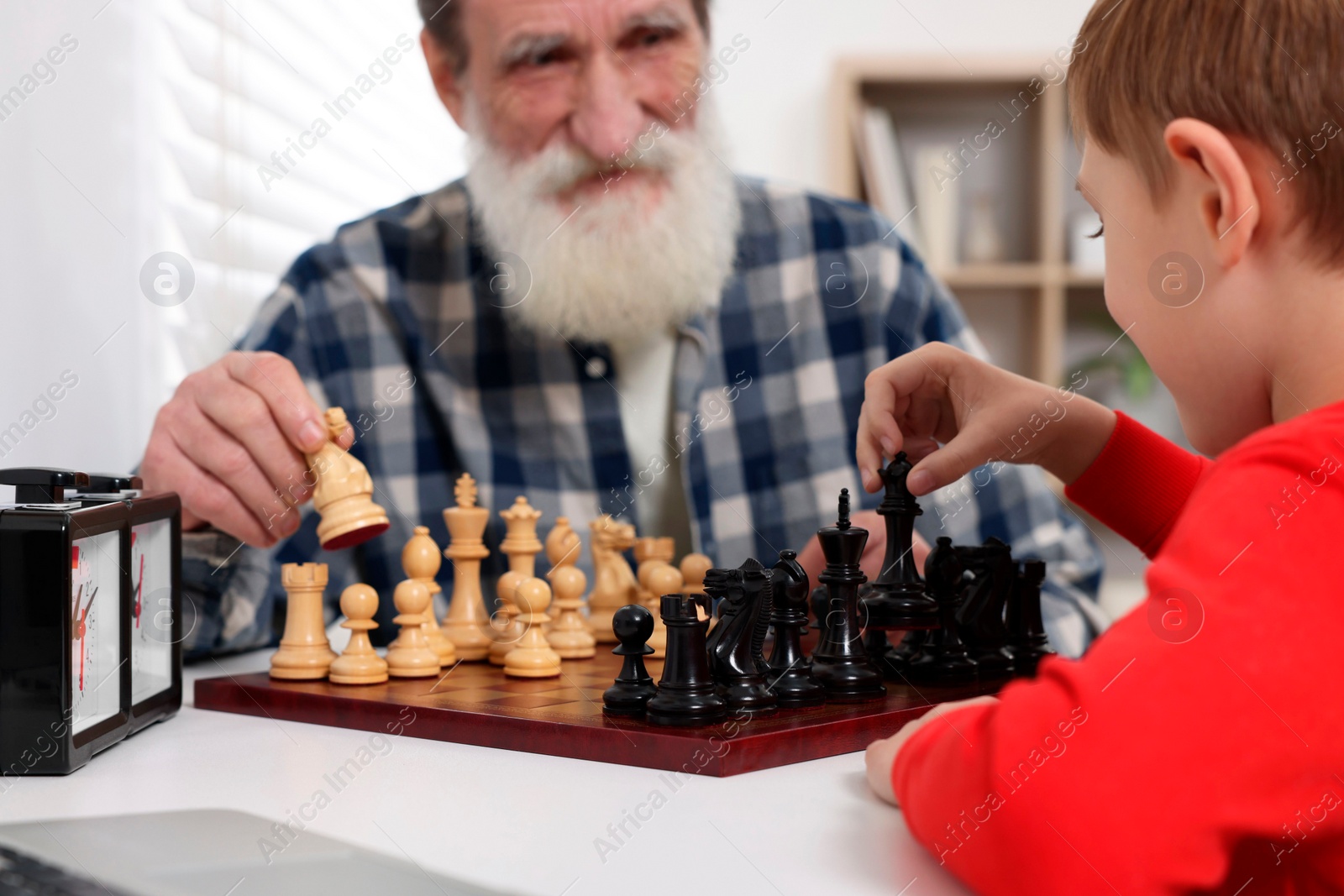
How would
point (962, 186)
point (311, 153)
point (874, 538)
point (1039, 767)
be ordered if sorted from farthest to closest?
point (962, 186), point (311, 153), point (874, 538), point (1039, 767)

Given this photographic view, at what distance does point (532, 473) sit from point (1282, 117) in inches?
49.6

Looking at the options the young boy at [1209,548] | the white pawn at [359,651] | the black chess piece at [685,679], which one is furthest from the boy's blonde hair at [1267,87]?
the white pawn at [359,651]

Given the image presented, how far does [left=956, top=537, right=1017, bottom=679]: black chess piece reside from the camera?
3.20 feet

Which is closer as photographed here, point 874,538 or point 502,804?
point 502,804

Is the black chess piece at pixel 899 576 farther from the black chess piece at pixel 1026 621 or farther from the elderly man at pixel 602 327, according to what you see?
the elderly man at pixel 602 327

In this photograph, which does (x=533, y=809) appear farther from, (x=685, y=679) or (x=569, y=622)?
(x=569, y=622)

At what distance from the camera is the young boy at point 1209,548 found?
53 centimetres

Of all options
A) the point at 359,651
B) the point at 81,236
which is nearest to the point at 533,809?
the point at 359,651

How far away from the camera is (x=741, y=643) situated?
84cm

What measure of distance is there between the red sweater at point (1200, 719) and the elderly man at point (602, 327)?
1.09 metres

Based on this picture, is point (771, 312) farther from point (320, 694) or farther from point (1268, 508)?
point (1268, 508)

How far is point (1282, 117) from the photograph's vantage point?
2.17 ft

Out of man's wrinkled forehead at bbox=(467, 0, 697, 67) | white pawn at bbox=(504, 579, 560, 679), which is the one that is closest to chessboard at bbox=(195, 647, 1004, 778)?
white pawn at bbox=(504, 579, 560, 679)

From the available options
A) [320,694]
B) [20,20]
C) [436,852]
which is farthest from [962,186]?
[436,852]
